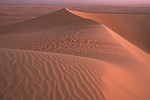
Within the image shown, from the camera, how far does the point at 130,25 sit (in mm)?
21469

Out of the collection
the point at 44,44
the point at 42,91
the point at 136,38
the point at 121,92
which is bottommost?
the point at 136,38

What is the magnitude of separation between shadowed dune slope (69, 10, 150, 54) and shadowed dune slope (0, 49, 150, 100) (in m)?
11.9

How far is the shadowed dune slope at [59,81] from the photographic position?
141 inches

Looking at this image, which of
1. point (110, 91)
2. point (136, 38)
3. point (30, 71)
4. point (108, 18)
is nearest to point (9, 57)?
point (30, 71)

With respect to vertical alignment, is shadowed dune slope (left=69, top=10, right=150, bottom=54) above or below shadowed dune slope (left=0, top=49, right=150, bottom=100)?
below

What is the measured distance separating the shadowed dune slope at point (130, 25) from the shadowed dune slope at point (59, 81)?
38.9ft

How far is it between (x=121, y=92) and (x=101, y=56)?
3801 mm

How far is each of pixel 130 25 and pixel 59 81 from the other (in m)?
19.2

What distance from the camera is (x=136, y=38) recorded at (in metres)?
17.5

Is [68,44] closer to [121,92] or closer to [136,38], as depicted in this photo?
[121,92]

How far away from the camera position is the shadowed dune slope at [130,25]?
57.4 ft

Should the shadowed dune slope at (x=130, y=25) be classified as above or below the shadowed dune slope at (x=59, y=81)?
below

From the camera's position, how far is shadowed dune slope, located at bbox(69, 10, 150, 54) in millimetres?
17495

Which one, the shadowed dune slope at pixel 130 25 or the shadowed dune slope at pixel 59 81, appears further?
the shadowed dune slope at pixel 130 25
